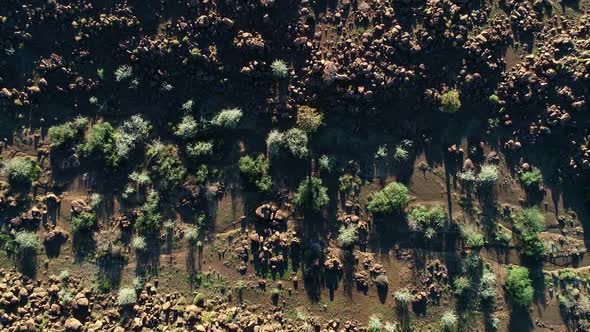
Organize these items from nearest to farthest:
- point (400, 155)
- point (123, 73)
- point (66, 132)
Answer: point (123, 73)
point (66, 132)
point (400, 155)

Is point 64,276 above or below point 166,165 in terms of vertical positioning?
below

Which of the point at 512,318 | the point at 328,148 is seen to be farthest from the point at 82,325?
the point at 512,318

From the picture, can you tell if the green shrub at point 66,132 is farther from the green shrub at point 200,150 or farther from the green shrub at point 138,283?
the green shrub at point 138,283

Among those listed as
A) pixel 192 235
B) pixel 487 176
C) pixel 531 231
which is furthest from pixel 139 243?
pixel 531 231

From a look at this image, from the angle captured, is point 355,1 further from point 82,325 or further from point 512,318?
point 82,325

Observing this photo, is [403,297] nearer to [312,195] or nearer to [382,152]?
[312,195]

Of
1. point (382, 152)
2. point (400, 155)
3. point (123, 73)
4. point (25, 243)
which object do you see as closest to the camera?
point (25, 243)

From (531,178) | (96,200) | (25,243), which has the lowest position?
(25,243)
